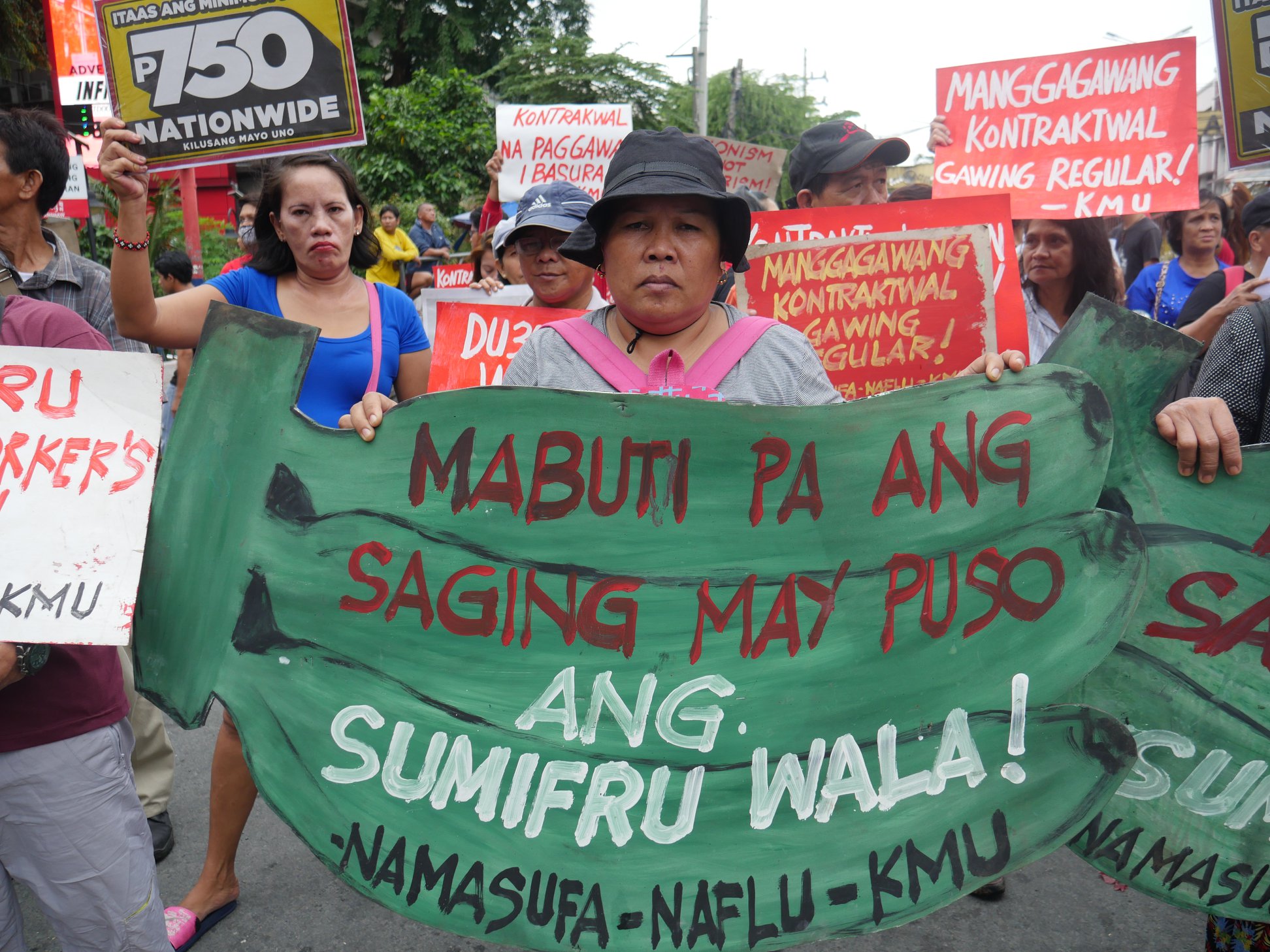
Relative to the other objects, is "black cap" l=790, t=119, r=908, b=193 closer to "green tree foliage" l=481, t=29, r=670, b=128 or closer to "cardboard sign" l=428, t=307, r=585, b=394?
A: "cardboard sign" l=428, t=307, r=585, b=394

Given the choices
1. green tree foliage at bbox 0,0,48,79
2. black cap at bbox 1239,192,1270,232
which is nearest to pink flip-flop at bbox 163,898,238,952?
black cap at bbox 1239,192,1270,232

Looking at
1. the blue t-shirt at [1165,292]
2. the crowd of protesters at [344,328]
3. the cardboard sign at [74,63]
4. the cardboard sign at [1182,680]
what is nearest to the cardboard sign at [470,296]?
the crowd of protesters at [344,328]

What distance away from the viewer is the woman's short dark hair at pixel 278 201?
2469 mm

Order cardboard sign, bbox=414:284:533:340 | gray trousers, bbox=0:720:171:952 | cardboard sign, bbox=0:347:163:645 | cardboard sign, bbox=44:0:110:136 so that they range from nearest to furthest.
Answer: cardboard sign, bbox=0:347:163:645 → gray trousers, bbox=0:720:171:952 → cardboard sign, bbox=414:284:533:340 → cardboard sign, bbox=44:0:110:136

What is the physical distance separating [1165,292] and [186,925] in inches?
204

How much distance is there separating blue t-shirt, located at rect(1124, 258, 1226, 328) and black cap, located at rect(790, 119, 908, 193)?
2.37m

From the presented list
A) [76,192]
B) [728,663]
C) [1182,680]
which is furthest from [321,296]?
[76,192]

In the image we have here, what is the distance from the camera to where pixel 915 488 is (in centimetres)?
152

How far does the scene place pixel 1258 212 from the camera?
354 centimetres

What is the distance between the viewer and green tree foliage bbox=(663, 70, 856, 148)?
95.8 ft

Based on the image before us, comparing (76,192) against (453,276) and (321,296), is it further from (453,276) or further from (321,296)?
(321,296)

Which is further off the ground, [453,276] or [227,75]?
[227,75]

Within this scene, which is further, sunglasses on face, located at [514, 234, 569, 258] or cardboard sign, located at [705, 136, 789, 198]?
cardboard sign, located at [705, 136, 789, 198]

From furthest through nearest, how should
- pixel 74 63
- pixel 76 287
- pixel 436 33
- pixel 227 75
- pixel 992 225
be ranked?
pixel 436 33 < pixel 74 63 < pixel 76 287 < pixel 992 225 < pixel 227 75
